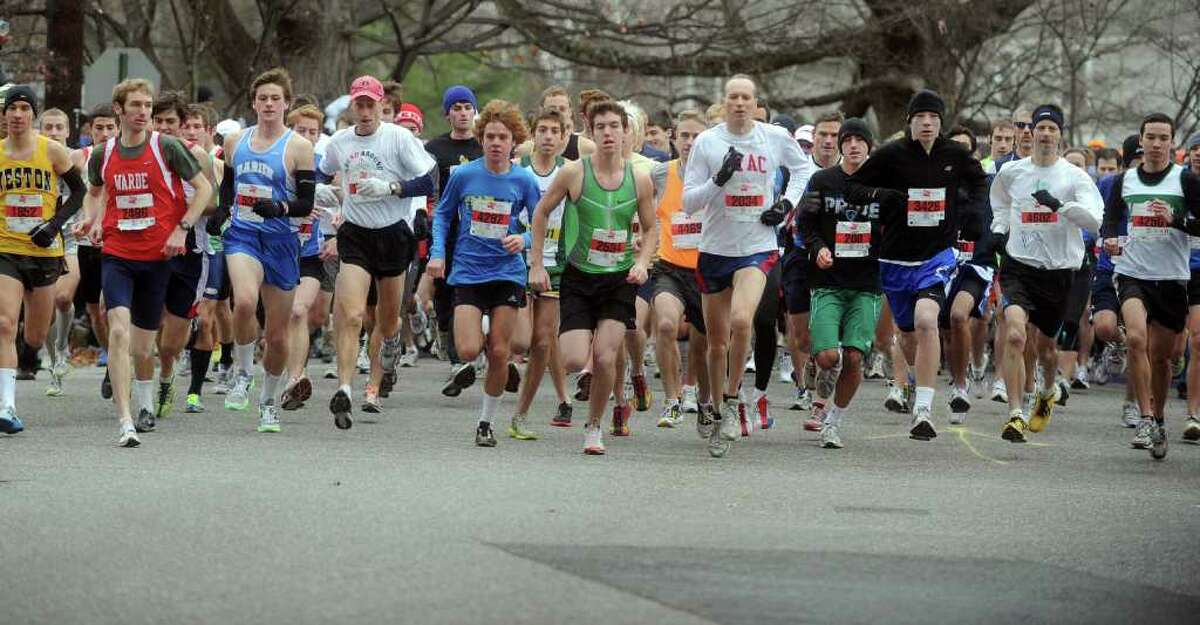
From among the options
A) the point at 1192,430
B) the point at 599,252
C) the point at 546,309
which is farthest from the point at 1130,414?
the point at 599,252

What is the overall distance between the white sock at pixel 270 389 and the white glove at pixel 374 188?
129 cm

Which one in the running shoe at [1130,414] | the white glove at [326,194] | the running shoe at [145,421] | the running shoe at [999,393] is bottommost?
the running shoe at [999,393]

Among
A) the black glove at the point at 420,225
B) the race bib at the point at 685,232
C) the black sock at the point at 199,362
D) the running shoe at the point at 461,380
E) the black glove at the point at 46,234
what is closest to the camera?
the black glove at the point at 46,234

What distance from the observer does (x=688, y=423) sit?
50.7 feet

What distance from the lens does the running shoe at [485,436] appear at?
1291cm

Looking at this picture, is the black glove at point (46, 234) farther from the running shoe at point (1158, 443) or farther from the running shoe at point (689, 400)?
the running shoe at point (1158, 443)

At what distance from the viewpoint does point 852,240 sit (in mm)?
14102

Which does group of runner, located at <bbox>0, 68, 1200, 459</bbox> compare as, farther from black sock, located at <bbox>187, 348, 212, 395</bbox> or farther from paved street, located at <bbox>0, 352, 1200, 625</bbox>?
paved street, located at <bbox>0, 352, 1200, 625</bbox>

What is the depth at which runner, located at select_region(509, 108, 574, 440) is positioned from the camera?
13.4 metres

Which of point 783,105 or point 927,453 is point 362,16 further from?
point 927,453

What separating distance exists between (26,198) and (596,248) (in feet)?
12.1

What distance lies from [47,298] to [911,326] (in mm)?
5552

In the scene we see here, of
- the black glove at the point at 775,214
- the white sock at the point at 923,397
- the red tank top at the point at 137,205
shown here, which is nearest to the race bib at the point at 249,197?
the red tank top at the point at 137,205

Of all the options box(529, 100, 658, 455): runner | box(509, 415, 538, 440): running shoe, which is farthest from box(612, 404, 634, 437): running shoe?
box(529, 100, 658, 455): runner
